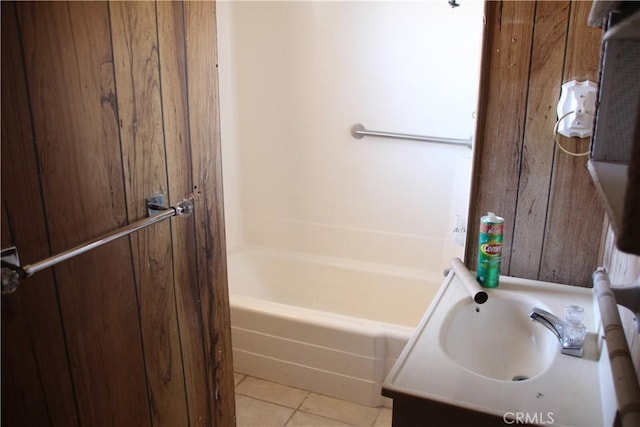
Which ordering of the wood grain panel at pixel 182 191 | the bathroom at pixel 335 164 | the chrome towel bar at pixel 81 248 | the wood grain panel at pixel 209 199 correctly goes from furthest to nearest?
the bathroom at pixel 335 164, the wood grain panel at pixel 209 199, the wood grain panel at pixel 182 191, the chrome towel bar at pixel 81 248

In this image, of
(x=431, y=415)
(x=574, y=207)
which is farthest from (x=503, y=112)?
(x=431, y=415)

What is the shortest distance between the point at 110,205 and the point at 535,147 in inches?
45.0

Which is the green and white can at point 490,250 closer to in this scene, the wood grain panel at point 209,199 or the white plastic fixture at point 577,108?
the white plastic fixture at point 577,108

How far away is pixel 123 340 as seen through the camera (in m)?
1.19

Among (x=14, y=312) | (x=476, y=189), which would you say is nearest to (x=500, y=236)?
(x=476, y=189)

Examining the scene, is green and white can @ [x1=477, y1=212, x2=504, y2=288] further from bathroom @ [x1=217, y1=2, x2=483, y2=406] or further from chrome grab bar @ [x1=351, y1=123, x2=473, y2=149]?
chrome grab bar @ [x1=351, y1=123, x2=473, y2=149]

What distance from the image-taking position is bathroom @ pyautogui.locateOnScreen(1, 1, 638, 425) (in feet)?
3.06

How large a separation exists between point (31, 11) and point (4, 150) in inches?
9.6

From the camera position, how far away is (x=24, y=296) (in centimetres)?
93

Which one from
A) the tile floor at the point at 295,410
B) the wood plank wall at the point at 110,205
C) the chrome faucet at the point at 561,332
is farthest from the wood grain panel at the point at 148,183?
the chrome faucet at the point at 561,332

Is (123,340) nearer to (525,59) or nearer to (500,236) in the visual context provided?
(500,236)

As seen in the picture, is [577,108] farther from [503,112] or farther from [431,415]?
[431,415]

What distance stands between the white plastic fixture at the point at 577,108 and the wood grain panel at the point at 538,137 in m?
0.03

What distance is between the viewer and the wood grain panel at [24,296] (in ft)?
2.87
